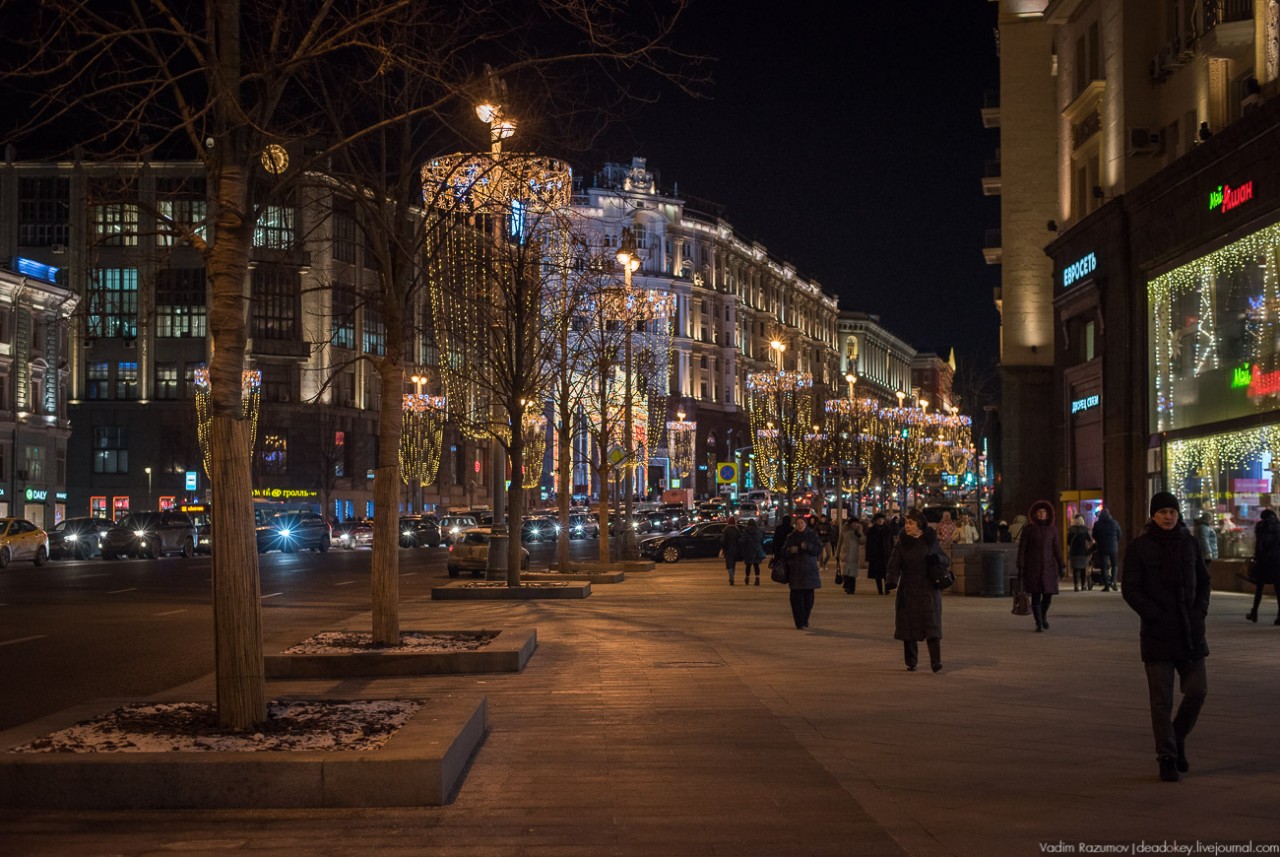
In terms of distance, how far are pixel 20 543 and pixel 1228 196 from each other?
3575 centimetres

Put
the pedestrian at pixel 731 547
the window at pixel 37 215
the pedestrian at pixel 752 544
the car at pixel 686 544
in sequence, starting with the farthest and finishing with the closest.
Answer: the window at pixel 37 215
the car at pixel 686 544
the pedestrian at pixel 731 547
the pedestrian at pixel 752 544

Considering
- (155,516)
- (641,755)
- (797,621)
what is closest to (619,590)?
(797,621)

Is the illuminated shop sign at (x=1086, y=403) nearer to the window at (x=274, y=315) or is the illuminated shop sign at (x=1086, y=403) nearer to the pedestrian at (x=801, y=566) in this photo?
the pedestrian at (x=801, y=566)

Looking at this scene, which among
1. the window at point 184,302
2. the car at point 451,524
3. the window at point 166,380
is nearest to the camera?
the car at point 451,524

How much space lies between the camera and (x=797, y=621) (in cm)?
2127

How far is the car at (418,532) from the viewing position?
2692 inches

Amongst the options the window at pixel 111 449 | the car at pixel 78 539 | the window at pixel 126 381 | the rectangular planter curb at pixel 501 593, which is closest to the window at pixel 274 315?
the window at pixel 126 381

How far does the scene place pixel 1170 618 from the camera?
365 inches

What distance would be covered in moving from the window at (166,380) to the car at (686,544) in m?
41.8

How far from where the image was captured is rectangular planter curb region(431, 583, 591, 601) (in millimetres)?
27531

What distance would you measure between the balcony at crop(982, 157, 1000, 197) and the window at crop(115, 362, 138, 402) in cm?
5058

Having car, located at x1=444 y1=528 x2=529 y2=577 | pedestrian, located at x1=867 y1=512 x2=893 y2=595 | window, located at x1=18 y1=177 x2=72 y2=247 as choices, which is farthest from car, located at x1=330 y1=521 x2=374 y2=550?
pedestrian, located at x1=867 y1=512 x2=893 y2=595

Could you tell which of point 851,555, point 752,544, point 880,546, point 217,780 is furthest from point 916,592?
point 752,544

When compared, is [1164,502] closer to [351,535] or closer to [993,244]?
[993,244]
